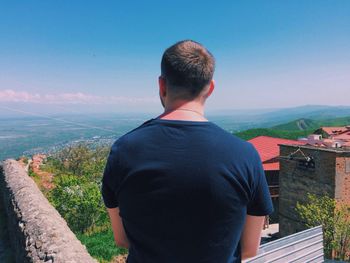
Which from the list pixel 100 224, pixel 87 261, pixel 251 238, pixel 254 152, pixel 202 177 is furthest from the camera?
pixel 100 224

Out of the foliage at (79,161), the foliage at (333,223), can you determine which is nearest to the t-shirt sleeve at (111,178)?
the foliage at (333,223)

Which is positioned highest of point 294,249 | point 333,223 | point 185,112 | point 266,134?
point 185,112

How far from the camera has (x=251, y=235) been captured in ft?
5.15

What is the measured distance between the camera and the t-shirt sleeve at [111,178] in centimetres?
140

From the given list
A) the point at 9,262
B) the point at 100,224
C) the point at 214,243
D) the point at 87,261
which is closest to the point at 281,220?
the point at 100,224

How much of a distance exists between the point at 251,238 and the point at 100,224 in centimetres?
1372

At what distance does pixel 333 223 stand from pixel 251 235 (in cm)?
1501

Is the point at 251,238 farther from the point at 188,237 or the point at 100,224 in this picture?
the point at 100,224

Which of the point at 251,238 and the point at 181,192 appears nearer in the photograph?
the point at 181,192

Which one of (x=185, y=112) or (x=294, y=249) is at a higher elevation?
(x=185, y=112)

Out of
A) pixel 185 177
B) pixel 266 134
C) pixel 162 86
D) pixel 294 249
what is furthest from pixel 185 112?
pixel 266 134

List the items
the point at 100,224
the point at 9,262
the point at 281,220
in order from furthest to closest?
the point at 281,220, the point at 100,224, the point at 9,262

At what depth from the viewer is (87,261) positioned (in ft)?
9.96

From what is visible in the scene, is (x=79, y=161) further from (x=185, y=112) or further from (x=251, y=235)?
(x=185, y=112)
